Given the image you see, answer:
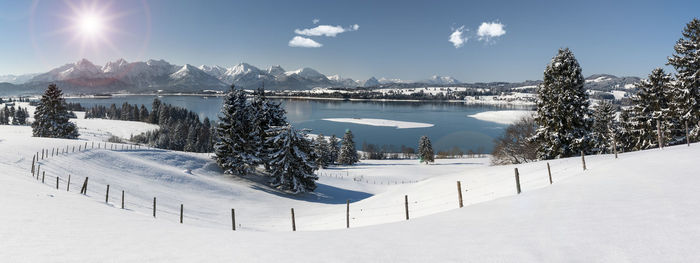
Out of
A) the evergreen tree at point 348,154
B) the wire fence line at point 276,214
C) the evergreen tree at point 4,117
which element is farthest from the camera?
the evergreen tree at point 4,117

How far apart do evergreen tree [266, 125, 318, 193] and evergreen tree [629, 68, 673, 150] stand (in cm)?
3885

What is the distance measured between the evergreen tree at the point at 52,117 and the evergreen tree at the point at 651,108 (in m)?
90.2

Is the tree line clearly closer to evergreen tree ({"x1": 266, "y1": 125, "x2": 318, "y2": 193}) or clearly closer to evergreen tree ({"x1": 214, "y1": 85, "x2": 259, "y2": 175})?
evergreen tree ({"x1": 266, "y1": 125, "x2": 318, "y2": 193})

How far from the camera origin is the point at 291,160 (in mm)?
38969

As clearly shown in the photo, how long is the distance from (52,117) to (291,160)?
172ft

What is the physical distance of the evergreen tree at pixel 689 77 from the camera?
29797 mm

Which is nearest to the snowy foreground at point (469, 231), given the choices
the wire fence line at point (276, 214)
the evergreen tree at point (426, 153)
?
the wire fence line at point (276, 214)

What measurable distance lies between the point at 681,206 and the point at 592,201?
1.92 m

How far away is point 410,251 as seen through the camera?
7.35 m

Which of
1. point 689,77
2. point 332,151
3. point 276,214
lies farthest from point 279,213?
point 332,151

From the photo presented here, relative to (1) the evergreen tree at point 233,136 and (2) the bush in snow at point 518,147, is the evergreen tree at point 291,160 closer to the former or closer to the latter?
(1) the evergreen tree at point 233,136

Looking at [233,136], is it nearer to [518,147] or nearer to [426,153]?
[518,147]

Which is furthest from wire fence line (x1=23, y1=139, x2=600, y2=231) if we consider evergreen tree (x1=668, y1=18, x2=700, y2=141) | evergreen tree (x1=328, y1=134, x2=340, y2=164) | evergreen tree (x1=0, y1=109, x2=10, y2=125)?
evergreen tree (x1=0, y1=109, x2=10, y2=125)

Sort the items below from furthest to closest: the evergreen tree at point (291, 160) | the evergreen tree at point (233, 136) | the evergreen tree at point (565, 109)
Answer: the evergreen tree at point (233, 136), the evergreen tree at point (291, 160), the evergreen tree at point (565, 109)
